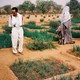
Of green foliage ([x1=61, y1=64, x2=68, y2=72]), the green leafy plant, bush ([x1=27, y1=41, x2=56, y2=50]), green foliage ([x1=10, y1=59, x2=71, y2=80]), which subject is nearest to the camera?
green foliage ([x1=10, y1=59, x2=71, y2=80])

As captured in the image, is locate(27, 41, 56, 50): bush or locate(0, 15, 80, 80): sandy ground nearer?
locate(0, 15, 80, 80): sandy ground

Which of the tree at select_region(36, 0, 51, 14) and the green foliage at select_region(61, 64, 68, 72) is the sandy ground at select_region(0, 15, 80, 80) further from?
the tree at select_region(36, 0, 51, 14)

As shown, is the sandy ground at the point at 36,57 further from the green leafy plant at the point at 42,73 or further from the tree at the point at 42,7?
the tree at the point at 42,7

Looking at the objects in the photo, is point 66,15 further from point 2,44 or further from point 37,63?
point 37,63

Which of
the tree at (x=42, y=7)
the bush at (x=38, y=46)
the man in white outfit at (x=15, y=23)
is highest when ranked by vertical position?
the tree at (x=42, y=7)

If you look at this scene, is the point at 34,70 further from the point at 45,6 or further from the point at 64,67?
the point at 45,6

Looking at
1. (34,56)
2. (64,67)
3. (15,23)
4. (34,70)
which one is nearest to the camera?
(34,70)

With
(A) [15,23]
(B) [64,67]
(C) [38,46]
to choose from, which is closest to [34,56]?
(C) [38,46]

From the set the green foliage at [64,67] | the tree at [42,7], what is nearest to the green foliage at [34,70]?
the green foliage at [64,67]

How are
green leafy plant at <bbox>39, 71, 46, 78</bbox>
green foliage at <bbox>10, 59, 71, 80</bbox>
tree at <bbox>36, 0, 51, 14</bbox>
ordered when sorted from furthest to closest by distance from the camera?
tree at <bbox>36, 0, 51, 14</bbox>
green leafy plant at <bbox>39, 71, 46, 78</bbox>
green foliage at <bbox>10, 59, 71, 80</bbox>

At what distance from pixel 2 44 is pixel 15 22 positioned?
226cm

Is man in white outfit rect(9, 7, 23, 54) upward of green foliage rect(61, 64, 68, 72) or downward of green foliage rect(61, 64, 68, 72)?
upward

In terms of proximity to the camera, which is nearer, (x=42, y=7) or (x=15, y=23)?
(x=15, y=23)

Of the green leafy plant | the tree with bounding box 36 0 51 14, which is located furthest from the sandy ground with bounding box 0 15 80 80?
the tree with bounding box 36 0 51 14
